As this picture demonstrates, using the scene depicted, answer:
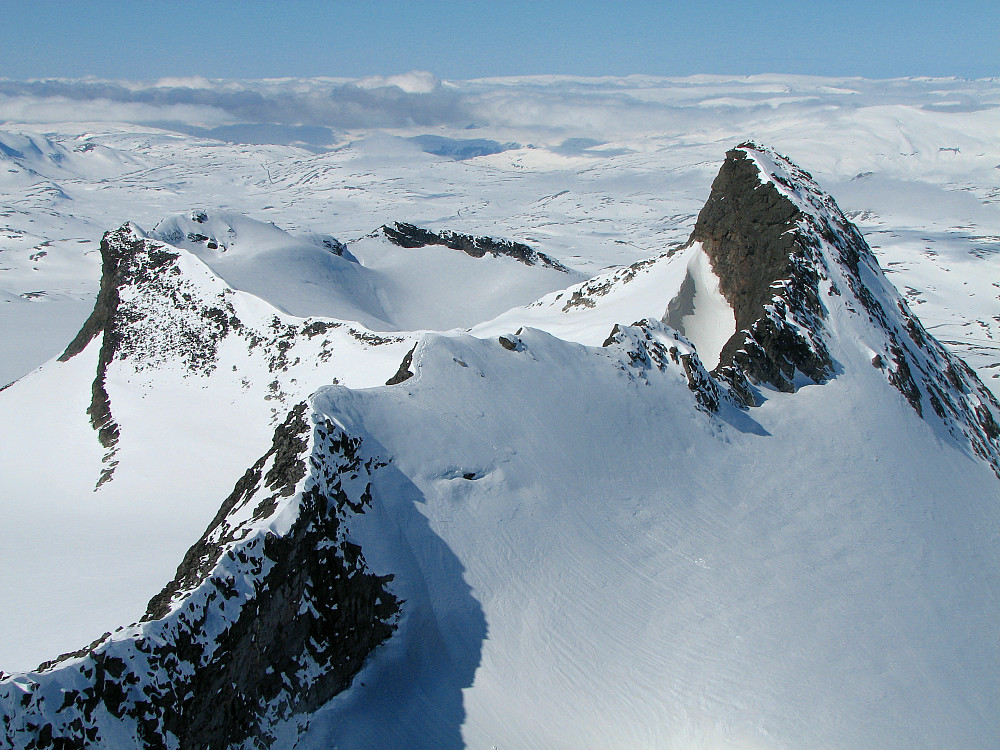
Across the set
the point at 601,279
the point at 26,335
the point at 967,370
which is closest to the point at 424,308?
the point at 601,279

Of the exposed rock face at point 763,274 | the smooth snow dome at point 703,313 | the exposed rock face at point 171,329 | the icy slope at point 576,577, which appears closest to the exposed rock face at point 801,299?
the exposed rock face at point 763,274

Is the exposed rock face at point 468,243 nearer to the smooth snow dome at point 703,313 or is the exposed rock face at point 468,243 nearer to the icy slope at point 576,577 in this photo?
the smooth snow dome at point 703,313

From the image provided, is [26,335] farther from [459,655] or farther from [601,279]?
[459,655]

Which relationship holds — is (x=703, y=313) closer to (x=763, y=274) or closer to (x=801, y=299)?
(x=763, y=274)

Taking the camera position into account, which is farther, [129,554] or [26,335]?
[26,335]

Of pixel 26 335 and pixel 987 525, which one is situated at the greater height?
pixel 987 525

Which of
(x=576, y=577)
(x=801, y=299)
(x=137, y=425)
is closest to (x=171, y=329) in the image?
(x=137, y=425)

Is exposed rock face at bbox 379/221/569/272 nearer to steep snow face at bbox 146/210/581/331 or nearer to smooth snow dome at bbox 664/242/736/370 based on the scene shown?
steep snow face at bbox 146/210/581/331
